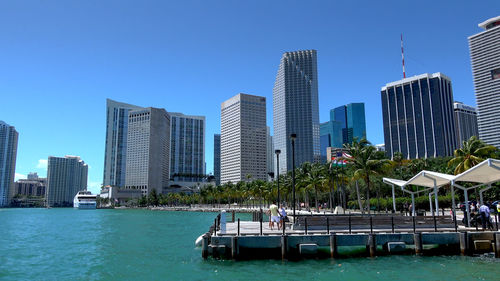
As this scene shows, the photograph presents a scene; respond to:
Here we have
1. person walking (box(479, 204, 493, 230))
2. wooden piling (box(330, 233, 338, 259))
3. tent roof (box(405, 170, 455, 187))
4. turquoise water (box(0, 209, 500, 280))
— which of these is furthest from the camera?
tent roof (box(405, 170, 455, 187))

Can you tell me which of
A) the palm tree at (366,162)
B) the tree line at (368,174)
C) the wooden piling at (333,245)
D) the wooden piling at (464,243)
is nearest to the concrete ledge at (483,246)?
the wooden piling at (464,243)

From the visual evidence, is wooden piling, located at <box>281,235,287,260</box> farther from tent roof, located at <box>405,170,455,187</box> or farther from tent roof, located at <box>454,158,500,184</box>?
tent roof, located at <box>405,170,455,187</box>

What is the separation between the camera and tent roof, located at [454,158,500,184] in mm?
24484

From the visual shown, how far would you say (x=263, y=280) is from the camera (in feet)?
61.8

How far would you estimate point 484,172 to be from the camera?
1060 inches

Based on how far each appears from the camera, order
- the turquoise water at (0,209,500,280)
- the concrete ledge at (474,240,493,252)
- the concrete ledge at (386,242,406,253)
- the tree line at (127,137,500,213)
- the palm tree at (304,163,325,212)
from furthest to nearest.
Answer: the palm tree at (304,163,325,212), the tree line at (127,137,500,213), the concrete ledge at (386,242,406,253), the concrete ledge at (474,240,493,252), the turquoise water at (0,209,500,280)

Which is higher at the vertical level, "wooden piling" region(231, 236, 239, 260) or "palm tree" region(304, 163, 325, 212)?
"palm tree" region(304, 163, 325, 212)

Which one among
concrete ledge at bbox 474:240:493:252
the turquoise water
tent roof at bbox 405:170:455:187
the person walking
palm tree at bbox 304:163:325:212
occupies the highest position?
palm tree at bbox 304:163:325:212

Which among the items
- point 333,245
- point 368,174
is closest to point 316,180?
point 368,174

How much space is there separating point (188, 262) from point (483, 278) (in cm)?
1656

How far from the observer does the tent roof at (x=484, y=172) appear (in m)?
24.5

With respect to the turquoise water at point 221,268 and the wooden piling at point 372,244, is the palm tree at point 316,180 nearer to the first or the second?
the turquoise water at point 221,268

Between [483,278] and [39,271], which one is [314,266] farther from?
[39,271]

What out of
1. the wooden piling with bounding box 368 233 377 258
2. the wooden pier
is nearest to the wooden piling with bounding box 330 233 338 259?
the wooden pier
